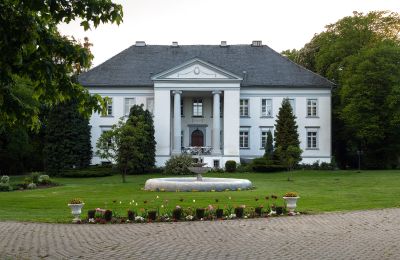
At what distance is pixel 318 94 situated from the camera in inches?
2146

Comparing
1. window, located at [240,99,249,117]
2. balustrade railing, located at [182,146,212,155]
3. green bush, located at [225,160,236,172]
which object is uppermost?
window, located at [240,99,249,117]

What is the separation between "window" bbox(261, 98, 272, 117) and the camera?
55.1m

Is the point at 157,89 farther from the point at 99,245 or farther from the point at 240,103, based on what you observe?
the point at 99,245

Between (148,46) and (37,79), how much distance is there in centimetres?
5077

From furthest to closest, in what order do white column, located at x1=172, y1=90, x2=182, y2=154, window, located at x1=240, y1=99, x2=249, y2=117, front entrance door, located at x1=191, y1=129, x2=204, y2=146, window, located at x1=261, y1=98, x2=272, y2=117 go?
1. front entrance door, located at x1=191, y1=129, x2=204, y2=146
2. window, located at x1=240, y1=99, x2=249, y2=117
3. window, located at x1=261, y1=98, x2=272, y2=117
4. white column, located at x1=172, y1=90, x2=182, y2=154

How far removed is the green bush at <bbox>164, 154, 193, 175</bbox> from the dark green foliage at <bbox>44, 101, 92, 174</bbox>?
7.89 metres

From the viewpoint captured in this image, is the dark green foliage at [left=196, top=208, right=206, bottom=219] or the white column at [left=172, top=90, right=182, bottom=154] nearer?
the dark green foliage at [left=196, top=208, right=206, bottom=219]

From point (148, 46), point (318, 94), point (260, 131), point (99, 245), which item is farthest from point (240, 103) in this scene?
point (99, 245)

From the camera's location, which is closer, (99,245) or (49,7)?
(49,7)

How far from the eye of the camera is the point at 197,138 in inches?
2211

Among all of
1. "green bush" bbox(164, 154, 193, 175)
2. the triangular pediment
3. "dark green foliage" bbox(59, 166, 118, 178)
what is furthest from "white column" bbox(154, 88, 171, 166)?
"dark green foliage" bbox(59, 166, 118, 178)

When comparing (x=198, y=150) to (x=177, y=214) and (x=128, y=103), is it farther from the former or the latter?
(x=177, y=214)

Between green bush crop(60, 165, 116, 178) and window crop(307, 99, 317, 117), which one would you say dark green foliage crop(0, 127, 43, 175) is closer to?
green bush crop(60, 165, 116, 178)

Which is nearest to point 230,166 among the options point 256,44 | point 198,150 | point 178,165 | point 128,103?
point 198,150
